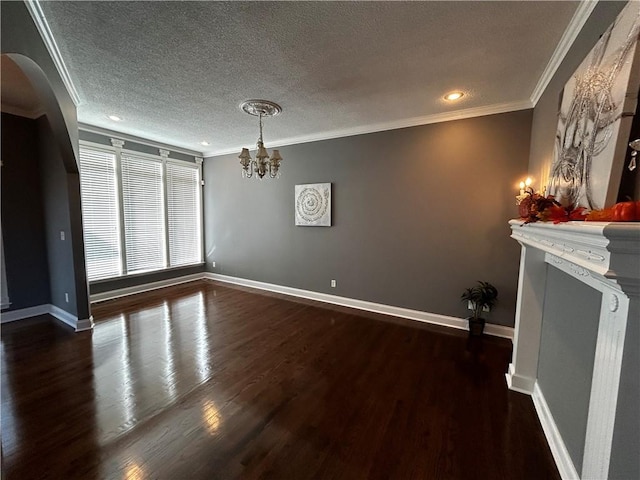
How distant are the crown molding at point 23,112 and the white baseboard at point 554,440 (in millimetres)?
6227

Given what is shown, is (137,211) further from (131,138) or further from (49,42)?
(49,42)

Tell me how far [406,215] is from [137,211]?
4.63 metres

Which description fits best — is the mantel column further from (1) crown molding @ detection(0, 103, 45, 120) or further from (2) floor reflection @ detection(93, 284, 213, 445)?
(1) crown molding @ detection(0, 103, 45, 120)

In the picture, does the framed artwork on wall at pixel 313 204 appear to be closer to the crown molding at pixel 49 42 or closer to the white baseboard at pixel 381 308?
the white baseboard at pixel 381 308

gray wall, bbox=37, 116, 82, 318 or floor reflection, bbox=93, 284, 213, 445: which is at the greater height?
gray wall, bbox=37, 116, 82, 318

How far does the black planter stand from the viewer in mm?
3084

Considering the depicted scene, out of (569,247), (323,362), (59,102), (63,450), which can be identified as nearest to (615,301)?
(569,247)

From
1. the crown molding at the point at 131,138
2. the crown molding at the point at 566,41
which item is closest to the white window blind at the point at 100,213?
the crown molding at the point at 131,138

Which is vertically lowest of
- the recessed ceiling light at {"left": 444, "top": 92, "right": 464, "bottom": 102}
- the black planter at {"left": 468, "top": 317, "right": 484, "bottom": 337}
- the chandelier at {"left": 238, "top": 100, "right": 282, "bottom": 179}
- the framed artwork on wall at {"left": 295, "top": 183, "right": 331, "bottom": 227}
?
the black planter at {"left": 468, "top": 317, "right": 484, "bottom": 337}

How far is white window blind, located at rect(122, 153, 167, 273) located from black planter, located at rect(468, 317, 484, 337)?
536 cm

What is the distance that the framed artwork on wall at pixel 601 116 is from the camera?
1.08 meters

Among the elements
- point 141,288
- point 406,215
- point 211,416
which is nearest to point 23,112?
point 141,288

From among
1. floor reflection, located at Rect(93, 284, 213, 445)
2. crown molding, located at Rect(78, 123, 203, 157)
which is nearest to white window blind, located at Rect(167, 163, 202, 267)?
crown molding, located at Rect(78, 123, 203, 157)

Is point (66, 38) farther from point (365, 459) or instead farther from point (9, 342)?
point (365, 459)
